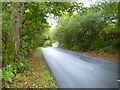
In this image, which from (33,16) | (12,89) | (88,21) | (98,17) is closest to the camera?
(12,89)

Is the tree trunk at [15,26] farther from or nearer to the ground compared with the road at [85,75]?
farther from the ground

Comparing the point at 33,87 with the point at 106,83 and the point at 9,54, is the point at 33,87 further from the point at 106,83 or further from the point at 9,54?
the point at 106,83

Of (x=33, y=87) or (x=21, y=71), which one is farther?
(x=21, y=71)

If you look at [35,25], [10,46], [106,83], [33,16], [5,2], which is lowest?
[106,83]

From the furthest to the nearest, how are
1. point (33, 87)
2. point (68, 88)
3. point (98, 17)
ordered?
point (98, 17), point (68, 88), point (33, 87)

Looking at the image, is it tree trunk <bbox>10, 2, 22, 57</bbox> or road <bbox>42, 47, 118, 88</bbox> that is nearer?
road <bbox>42, 47, 118, 88</bbox>

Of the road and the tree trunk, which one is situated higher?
the tree trunk

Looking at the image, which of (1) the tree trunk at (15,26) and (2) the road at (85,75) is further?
(1) the tree trunk at (15,26)

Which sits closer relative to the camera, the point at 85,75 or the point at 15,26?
the point at 15,26

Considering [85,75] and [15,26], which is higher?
[15,26]

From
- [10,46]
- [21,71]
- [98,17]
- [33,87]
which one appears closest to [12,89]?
[33,87]

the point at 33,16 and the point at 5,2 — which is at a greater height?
the point at 5,2

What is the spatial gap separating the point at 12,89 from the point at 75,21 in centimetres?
1597

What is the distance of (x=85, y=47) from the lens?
2052 cm
